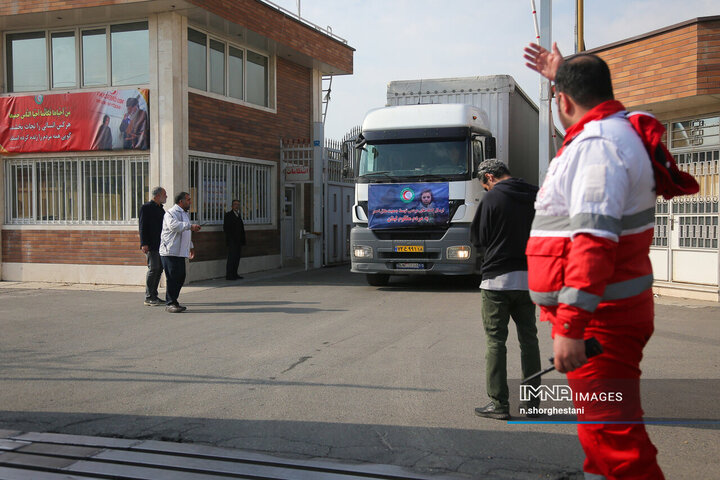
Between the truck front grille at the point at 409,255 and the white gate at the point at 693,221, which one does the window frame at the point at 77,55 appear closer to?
the truck front grille at the point at 409,255

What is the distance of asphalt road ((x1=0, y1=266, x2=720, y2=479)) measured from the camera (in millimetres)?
4512

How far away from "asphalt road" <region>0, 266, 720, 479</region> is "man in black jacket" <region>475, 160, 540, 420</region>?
33cm

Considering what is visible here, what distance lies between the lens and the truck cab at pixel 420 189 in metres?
12.4

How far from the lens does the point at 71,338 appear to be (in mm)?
8680

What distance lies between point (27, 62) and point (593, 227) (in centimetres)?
1601

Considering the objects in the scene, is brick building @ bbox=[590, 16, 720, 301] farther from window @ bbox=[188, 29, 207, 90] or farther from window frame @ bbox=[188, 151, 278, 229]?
window frame @ bbox=[188, 151, 278, 229]

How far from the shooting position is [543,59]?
328 centimetres

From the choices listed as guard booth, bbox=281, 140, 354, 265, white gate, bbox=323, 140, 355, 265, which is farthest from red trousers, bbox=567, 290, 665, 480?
white gate, bbox=323, 140, 355, 265

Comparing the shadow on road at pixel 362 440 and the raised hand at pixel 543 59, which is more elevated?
the raised hand at pixel 543 59

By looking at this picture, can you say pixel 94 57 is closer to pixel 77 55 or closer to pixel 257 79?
pixel 77 55

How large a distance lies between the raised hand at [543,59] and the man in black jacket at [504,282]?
1.83m

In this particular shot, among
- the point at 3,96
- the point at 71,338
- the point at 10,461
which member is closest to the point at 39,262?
the point at 3,96

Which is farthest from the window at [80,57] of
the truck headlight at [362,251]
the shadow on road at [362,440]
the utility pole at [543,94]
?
the shadow on road at [362,440]

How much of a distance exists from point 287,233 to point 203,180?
14.4 feet
